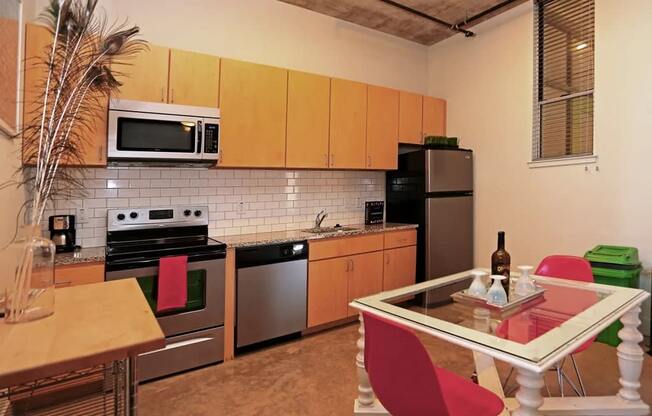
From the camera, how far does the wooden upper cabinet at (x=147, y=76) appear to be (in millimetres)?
2633

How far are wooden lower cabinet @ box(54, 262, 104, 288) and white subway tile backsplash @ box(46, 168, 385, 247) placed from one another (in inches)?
22.6

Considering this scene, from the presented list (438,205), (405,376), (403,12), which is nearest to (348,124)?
(438,205)

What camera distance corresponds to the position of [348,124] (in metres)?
3.76

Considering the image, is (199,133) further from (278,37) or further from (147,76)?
(278,37)

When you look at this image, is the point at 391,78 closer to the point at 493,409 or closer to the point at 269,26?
the point at 269,26

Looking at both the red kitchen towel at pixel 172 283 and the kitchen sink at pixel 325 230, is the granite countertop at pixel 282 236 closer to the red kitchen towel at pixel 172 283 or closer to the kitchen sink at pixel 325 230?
the kitchen sink at pixel 325 230

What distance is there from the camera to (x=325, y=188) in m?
4.05

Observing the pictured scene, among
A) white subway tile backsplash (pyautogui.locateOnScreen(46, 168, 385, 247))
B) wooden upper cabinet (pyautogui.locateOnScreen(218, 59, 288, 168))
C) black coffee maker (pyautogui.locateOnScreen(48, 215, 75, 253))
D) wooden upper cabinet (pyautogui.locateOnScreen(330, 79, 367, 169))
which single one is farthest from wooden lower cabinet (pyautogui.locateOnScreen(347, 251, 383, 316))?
black coffee maker (pyautogui.locateOnScreen(48, 215, 75, 253))

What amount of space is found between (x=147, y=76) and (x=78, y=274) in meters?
1.46

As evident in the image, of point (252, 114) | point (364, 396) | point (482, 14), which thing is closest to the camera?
point (364, 396)

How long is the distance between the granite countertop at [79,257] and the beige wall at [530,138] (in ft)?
12.4

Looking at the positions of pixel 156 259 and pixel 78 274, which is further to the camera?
pixel 156 259

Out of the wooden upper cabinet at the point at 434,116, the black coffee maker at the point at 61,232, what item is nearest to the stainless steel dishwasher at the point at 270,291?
the black coffee maker at the point at 61,232

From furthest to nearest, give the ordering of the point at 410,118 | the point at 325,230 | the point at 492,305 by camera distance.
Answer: the point at 410,118
the point at 325,230
the point at 492,305
